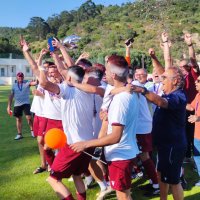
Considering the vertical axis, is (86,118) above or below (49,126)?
above

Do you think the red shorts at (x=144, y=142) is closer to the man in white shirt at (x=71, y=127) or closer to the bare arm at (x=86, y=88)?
the man in white shirt at (x=71, y=127)

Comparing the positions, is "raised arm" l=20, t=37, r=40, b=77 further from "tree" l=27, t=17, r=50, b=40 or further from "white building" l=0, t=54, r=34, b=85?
"tree" l=27, t=17, r=50, b=40

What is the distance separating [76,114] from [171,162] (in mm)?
1320

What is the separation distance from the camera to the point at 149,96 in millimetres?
3654

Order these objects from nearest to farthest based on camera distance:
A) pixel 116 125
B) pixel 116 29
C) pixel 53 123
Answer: pixel 116 125 < pixel 53 123 < pixel 116 29

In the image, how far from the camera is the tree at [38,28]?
387 feet

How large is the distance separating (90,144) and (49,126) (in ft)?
8.66

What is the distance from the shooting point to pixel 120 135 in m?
3.40

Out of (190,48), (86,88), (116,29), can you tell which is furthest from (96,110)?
(116,29)

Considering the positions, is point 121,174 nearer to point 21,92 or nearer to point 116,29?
point 21,92

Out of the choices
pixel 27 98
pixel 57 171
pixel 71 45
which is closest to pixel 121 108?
pixel 57 171

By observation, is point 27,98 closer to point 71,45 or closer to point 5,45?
point 71,45

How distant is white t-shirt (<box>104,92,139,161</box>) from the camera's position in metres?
3.42

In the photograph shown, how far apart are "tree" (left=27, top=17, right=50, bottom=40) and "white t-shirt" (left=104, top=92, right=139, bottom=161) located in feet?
379
